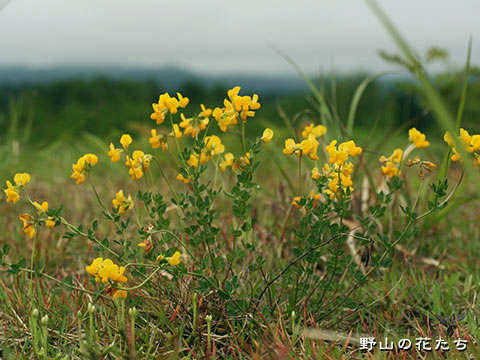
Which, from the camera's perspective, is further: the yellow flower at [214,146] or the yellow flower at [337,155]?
the yellow flower at [214,146]

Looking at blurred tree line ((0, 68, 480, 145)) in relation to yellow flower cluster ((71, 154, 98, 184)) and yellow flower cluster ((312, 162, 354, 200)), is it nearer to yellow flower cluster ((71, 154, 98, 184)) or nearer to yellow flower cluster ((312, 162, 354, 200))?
yellow flower cluster ((312, 162, 354, 200))

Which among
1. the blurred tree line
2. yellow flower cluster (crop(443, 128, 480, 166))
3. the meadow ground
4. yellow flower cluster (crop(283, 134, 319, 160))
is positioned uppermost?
yellow flower cluster (crop(443, 128, 480, 166))

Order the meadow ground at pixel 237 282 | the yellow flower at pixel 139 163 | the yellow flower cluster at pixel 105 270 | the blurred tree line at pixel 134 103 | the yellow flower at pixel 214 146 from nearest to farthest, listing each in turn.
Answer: the yellow flower cluster at pixel 105 270 → the meadow ground at pixel 237 282 → the yellow flower at pixel 139 163 → the yellow flower at pixel 214 146 → the blurred tree line at pixel 134 103

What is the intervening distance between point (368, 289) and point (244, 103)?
0.91m

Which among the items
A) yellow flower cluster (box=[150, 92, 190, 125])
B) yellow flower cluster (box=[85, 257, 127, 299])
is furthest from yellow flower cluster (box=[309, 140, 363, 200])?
yellow flower cluster (box=[85, 257, 127, 299])

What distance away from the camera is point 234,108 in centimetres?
125

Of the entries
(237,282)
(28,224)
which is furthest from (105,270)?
(237,282)

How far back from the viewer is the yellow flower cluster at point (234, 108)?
123cm

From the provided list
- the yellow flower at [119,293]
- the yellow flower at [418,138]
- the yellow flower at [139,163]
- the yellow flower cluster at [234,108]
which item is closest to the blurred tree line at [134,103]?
the yellow flower at [418,138]

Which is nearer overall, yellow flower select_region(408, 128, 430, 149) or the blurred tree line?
yellow flower select_region(408, 128, 430, 149)

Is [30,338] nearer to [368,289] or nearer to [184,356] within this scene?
[184,356]

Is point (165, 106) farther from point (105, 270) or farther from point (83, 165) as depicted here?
point (105, 270)

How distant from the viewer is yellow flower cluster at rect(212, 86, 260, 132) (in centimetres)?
123

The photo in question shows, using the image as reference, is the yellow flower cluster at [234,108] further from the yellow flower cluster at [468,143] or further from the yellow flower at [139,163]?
the yellow flower cluster at [468,143]
